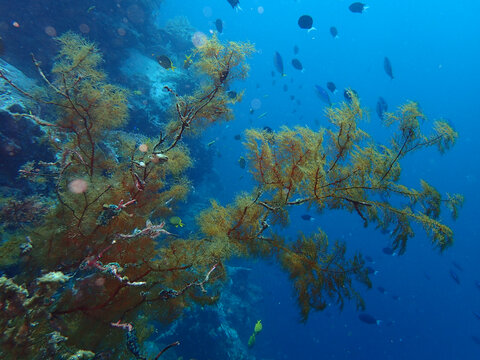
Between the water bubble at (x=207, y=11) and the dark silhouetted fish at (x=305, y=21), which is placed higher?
the water bubble at (x=207, y=11)

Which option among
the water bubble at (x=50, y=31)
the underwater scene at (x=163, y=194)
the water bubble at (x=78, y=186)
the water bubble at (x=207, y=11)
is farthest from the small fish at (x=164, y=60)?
the water bubble at (x=207, y=11)

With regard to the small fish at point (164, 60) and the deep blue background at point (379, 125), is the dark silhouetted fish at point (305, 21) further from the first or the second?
the deep blue background at point (379, 125)

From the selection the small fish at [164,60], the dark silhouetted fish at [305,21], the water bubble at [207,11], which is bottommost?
the small fish at [164,60]

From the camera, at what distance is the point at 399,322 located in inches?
1503

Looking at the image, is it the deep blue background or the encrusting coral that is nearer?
the encrusting coral

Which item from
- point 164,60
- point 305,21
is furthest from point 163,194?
point 305,21

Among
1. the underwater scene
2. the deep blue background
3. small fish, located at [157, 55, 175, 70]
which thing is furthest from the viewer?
the deep blue background

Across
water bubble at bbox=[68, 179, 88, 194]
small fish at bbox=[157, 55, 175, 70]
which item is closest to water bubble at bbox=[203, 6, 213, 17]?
small fish at bbox=[157, 55, 175, 70]

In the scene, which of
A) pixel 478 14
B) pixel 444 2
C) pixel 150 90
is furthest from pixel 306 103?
pixel 150 90

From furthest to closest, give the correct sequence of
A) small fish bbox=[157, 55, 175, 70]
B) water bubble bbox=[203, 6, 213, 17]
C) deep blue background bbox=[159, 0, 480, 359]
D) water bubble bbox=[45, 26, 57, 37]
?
water bubble bbox=[203, 6, 213, 17]
deep blue background bbox=[159, 0, 480, 359]
water bubble bbox=[45, 26, 57, 37]
small fish bbox=[157, 55, 175, 70]

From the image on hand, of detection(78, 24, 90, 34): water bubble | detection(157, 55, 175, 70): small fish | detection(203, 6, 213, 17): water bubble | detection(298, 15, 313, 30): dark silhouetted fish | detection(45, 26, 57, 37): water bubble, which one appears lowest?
detection(157, 55, 175, 70): small fish

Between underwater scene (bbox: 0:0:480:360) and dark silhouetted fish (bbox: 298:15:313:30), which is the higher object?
dark silhouetted fish (bbox: 298:15:313:30)

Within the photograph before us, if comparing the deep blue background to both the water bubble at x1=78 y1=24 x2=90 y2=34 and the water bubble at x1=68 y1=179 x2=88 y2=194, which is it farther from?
the water bubble at x1=68 y1=179 x2=88 y2=194

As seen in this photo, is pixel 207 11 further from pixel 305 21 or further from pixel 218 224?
pixel 218 224
